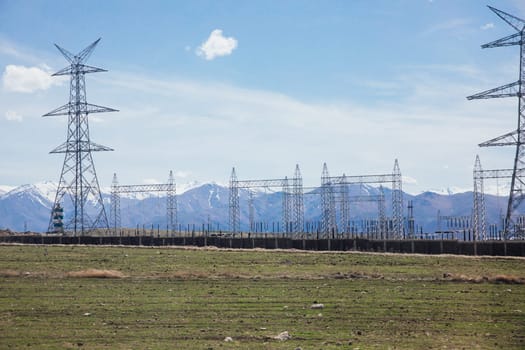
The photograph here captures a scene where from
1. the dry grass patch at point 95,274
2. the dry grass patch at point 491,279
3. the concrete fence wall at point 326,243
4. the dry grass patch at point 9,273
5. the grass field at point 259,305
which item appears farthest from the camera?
the concrete fence wall at point 326,243

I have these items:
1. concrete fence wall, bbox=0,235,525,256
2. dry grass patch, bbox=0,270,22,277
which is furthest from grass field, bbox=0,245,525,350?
concrete fence wall, bbox=0,235,525,256

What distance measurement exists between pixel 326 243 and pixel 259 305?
155 feet

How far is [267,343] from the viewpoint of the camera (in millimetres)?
24578

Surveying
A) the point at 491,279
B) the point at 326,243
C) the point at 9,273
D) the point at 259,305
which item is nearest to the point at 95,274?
the point at 9,273

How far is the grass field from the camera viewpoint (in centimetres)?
2553

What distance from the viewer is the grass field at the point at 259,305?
25531mm

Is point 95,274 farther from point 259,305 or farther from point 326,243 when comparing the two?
point 326,243

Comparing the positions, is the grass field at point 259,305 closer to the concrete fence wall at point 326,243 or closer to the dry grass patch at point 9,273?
the dry grass patch at point 9,273

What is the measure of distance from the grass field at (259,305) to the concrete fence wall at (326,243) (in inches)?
582

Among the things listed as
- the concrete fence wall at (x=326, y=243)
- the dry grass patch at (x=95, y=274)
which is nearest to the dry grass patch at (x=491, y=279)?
the dry grass patch at (x=95, y=274)

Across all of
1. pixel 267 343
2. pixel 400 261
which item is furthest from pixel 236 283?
pixel 400 261

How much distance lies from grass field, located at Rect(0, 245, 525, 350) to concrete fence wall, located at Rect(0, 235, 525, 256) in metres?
14.8

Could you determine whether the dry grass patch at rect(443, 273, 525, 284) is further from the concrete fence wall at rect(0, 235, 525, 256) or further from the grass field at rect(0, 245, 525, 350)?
the concrete fence wall at rect(0, 235, 525, 256)

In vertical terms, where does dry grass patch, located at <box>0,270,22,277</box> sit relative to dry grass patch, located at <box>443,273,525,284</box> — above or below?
above
